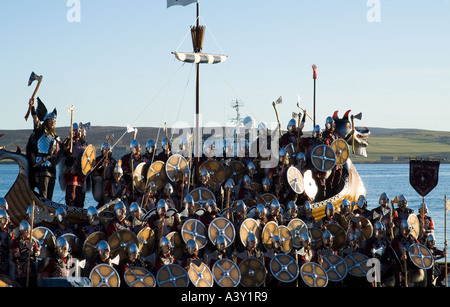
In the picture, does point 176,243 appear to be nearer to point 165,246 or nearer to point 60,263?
point 165,246

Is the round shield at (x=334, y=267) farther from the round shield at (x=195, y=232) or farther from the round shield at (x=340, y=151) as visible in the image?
the round shield at (x=340, y=151)

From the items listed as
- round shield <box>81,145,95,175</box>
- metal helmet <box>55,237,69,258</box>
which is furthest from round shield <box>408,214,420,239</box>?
metal helmet <box>55,237,69,258</box>

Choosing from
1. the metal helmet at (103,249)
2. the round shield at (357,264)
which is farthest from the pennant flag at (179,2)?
the metal helmet at (103,249)

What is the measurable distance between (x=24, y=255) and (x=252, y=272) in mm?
4659

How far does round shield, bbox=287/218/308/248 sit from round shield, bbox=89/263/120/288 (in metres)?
4.38

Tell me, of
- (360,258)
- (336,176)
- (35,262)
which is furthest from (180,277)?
(336,176)

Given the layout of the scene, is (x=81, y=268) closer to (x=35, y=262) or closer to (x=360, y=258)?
(x=35, y=262)

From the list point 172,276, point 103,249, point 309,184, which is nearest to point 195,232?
point 172,276

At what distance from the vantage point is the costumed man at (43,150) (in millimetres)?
19906

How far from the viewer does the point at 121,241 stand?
16344 mm

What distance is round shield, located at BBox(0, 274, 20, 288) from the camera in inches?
578

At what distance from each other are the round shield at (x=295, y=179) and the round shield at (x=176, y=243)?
13.5 ft

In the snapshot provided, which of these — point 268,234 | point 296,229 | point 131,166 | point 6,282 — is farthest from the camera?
point 131,166
